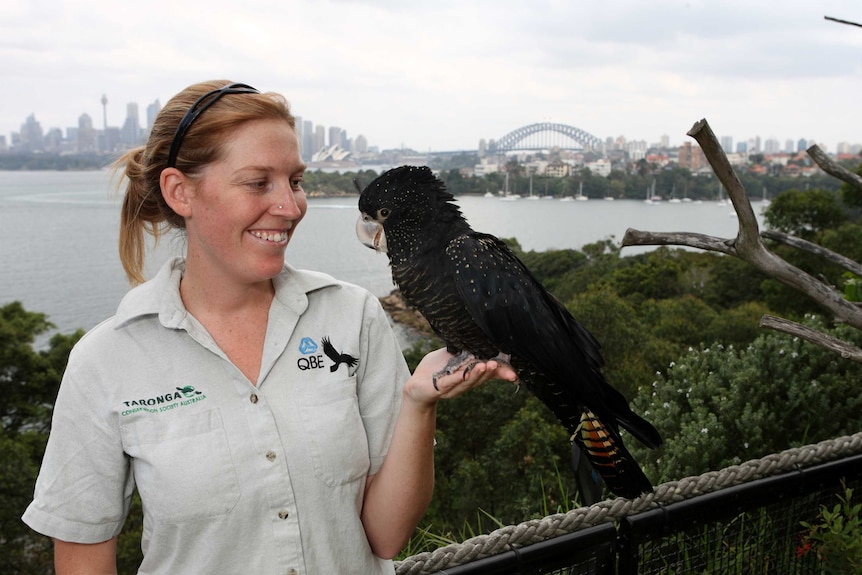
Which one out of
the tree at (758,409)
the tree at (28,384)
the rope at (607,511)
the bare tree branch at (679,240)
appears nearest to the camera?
the rope at (607,511)

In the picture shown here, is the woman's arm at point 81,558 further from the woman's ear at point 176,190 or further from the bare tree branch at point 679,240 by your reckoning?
the bare tree branch at point 679,240

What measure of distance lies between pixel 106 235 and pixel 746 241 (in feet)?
150

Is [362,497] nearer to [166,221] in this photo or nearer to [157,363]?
[157,363]

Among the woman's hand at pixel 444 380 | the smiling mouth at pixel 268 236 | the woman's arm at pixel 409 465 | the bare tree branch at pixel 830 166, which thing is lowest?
the woman's arm at pixel 409 465

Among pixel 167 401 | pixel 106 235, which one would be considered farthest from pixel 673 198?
pixel 106 235

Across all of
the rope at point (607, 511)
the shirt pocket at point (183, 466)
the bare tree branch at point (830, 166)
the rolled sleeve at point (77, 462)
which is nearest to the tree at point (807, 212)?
the bare tree branch at point (830, 166)

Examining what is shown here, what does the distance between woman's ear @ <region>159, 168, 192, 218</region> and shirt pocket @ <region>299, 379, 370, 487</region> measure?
0.45m

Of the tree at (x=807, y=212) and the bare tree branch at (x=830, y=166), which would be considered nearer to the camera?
the bare tree branch at (x=830, y=166)

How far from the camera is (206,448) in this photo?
1304mm

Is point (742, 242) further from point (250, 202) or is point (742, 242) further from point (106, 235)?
point (106, 235)

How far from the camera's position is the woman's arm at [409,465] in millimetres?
1378

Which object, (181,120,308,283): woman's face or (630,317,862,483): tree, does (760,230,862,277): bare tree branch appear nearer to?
(630,317,862,483): tree

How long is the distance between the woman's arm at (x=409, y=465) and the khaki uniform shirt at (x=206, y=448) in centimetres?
4

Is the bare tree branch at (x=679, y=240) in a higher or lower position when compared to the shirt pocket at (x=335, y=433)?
higher
